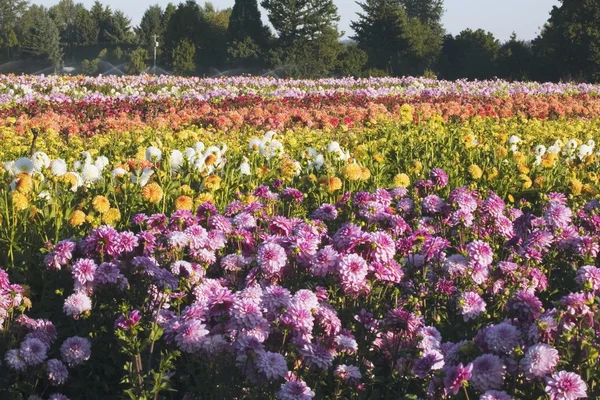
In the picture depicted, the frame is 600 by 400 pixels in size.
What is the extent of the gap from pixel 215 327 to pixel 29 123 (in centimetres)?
702

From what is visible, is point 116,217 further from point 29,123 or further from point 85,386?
point 29,123

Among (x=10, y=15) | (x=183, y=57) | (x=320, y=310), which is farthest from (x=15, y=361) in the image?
(x=10, y=15)

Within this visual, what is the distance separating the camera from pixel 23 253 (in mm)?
3717

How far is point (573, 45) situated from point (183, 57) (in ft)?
73.9

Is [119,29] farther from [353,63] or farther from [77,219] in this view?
[77,219]

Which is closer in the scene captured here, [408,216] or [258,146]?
[408,216]

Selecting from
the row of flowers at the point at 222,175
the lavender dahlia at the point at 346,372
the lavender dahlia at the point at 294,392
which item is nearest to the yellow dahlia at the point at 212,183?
the row of flowers at the point at 222,175

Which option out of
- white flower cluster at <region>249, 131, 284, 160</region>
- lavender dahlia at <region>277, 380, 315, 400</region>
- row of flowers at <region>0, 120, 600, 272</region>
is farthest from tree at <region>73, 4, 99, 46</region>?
lavender dahlia at <region>277, 380, 315, 400</region>

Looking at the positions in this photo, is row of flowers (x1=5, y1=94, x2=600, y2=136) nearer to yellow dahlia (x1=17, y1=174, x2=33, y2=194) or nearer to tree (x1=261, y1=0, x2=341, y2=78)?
yellow dahlia (x1=17, y1=174, x2=33, y2=194)

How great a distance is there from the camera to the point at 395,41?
4419cm

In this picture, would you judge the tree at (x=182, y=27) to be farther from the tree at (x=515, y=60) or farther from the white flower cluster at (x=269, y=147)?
the white flower cluster at (x=269, y=147)

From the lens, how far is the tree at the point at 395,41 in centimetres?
4325

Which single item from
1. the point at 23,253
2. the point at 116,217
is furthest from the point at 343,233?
the point at 23,253

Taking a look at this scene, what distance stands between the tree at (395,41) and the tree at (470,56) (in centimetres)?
97
